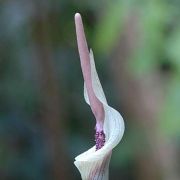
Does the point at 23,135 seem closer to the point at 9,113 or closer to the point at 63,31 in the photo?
the point at 9,113

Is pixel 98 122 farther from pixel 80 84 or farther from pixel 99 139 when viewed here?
pixel 80 84

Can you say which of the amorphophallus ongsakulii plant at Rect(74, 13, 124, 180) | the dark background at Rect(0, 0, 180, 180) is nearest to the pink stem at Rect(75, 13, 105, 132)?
the amorphophallus ongsakulii plant at Rect(74, 13, 124, 180)

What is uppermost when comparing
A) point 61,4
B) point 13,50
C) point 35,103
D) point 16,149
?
→ point 61,4

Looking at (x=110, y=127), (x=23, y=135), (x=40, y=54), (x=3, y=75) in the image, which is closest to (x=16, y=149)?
(x=23, y=135)

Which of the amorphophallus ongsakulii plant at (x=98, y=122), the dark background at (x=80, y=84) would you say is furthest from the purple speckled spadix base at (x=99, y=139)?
the dark background at (x=80, y=84)

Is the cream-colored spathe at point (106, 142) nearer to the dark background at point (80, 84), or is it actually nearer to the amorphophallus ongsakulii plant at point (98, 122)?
the amorphophallus ongsakulii plant at point (98, 122)

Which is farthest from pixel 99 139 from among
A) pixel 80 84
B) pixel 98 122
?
pixel 80 84
